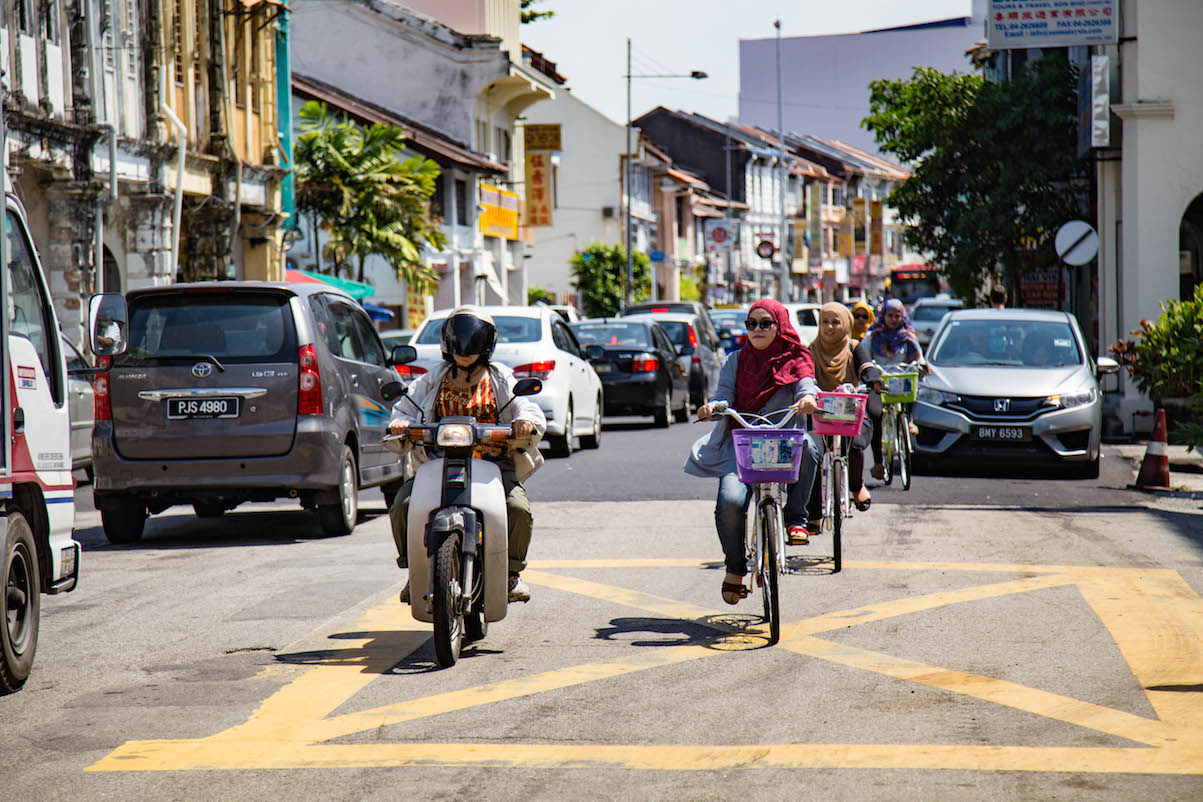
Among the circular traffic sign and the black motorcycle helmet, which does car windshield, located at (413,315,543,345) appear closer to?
the circular traffic sign

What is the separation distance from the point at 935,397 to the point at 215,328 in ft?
25.3

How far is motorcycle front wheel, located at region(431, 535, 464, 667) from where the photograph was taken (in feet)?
24.0

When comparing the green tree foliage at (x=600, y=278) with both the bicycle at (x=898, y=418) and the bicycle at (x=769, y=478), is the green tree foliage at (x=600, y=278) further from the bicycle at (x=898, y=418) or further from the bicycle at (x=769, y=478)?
the bicycle at (x=769, y=478)

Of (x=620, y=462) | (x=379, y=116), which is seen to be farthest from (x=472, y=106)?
(x=620, y=462)

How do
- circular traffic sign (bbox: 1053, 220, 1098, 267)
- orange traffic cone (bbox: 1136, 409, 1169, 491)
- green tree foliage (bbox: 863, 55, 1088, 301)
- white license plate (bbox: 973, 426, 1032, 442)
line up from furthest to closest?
green tree foliage (bbox: 863, 55, 1088, 301) < circular traffic sign (bbox: 1053, 220, 1098, 267) < white license plate (bbox: 973, 426, 1032, 442) < orange traffic cone (bbox: 1136, 409, 1169, 491)

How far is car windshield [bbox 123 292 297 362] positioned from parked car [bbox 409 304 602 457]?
570 cm

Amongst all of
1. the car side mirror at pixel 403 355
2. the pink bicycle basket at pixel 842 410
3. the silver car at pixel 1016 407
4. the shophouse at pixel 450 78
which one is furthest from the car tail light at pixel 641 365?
the shophouse at pixel 450 78

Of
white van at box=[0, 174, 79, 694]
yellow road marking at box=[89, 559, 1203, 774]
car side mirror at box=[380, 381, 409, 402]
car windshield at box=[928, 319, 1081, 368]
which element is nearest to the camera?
yellow road marking at box=[89, 559, 1203, 774]

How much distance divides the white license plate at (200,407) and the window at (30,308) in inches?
169

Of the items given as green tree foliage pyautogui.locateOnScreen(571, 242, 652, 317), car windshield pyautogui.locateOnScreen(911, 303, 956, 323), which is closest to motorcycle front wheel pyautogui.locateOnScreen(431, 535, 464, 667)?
car windshield pyautogui.locateOnScreen(911, 303, 956, 323)

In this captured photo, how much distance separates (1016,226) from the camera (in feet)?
100

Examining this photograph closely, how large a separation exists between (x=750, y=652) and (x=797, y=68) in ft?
356

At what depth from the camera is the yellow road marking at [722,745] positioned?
5727mm

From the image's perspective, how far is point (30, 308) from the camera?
7.62 meters
